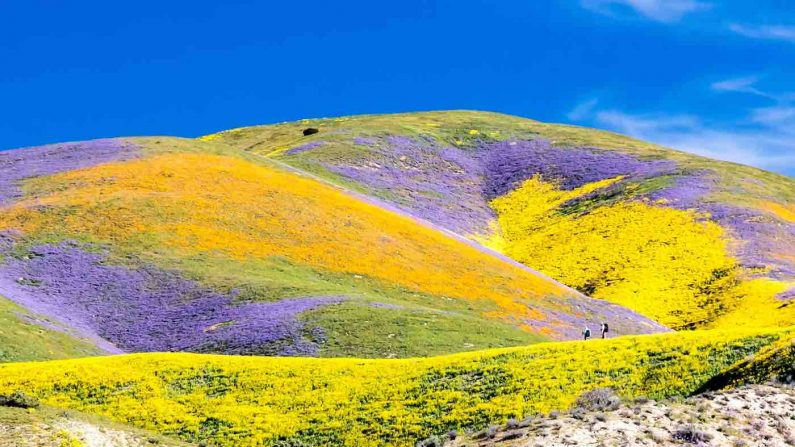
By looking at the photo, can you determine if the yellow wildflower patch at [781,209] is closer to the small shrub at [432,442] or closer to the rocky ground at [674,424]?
the rocky ground at [674,424]

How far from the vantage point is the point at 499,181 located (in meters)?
127

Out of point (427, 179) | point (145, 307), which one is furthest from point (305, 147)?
point (145, 307)

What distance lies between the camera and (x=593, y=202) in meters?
108

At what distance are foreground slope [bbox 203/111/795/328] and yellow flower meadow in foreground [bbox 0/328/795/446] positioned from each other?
32.2 meters

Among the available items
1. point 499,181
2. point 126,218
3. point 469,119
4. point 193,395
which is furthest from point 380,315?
point 469,119

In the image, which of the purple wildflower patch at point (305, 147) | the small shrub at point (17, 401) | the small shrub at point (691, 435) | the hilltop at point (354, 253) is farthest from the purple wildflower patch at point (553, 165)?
the small shrub at point (691, 435)

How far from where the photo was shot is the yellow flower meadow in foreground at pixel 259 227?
209ft

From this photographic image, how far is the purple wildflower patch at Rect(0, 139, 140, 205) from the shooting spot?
3141 inches

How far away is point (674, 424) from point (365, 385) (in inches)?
586

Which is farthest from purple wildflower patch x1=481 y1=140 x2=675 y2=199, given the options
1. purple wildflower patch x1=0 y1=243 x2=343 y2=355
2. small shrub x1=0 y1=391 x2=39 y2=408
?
small shrub x1=0 y1=391 x2=39 y2=408

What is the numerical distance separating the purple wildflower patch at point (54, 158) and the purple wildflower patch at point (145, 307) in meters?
18.3

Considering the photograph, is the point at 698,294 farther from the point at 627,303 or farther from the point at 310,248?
the point at 310,248

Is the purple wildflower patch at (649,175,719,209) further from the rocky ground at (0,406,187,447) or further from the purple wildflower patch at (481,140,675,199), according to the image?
the rocky ground at (0,406,187,447)

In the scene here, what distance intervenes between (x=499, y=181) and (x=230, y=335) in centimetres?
8095
